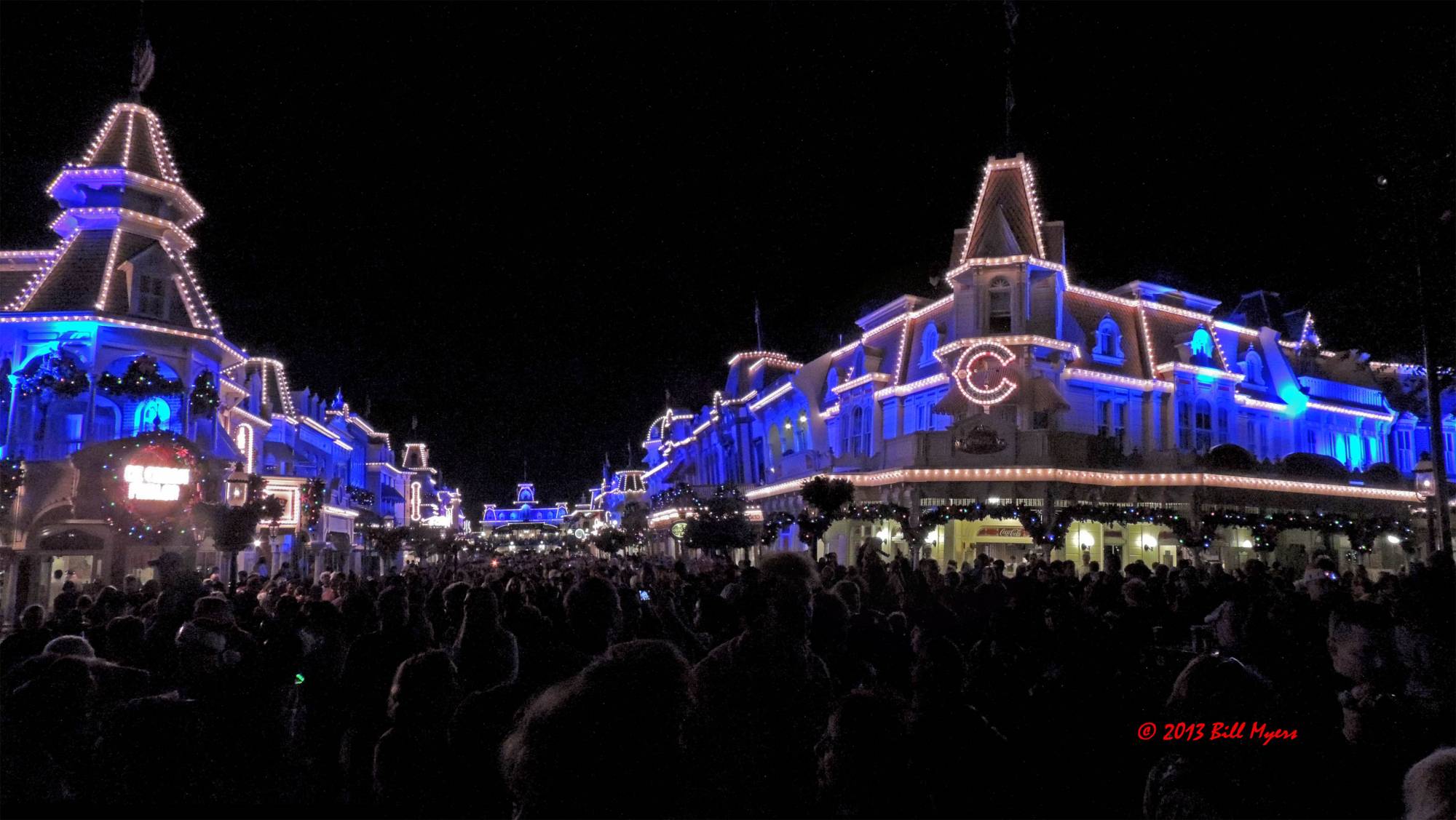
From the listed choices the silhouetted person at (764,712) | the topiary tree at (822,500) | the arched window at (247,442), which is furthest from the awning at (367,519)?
the silhouetted person at (764,712)

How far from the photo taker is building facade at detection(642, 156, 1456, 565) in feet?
85.4

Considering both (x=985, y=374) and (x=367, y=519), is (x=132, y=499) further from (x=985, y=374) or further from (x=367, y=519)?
(x=367, y=519)

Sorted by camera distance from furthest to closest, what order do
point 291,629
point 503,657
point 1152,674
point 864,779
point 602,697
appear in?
point 1152,674 → point 291,629 → point 503,657 → point 864,779 → point 602,697

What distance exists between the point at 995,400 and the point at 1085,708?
2204cm

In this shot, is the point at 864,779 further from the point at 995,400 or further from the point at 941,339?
the point at 941,339

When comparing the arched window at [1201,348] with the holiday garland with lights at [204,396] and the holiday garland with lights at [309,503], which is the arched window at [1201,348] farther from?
the holiday garland with lights at [204,396]

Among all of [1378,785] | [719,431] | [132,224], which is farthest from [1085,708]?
[719,431]

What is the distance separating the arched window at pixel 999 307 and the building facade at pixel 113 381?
22.1 metres

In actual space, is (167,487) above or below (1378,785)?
above

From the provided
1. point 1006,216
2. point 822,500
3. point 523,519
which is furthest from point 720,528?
point 523,519

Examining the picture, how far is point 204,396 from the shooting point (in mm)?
27031

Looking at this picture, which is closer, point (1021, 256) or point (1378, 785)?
point (1378, 785)

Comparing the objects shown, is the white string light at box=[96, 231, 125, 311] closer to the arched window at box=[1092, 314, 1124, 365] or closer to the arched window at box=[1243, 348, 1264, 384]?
the arched window at box=[1092, 314, 1124, 365]

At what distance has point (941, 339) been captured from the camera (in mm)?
30469
